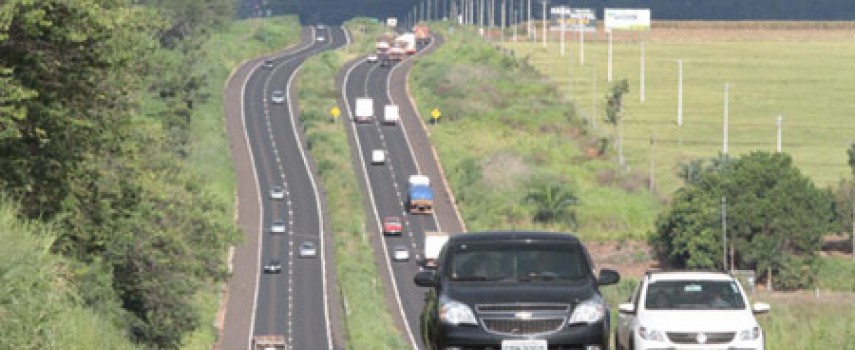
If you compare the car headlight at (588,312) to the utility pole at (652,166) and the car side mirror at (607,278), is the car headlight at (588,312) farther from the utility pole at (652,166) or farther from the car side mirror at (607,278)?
the utility pole at (652,166)

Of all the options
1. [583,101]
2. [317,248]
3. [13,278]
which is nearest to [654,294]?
[13,278]

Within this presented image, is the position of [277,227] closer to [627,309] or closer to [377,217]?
[377,217]

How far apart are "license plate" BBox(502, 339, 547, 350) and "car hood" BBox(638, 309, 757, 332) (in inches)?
129

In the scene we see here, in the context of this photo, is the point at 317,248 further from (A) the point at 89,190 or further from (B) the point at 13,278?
(B) the point at 13,278

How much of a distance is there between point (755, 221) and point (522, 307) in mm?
95463

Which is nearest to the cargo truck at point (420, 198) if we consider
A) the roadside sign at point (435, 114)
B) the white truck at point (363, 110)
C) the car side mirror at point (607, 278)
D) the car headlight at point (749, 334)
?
the roadside sign at point (435, 114)

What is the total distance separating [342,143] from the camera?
536ft

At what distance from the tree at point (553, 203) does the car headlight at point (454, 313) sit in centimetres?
11118

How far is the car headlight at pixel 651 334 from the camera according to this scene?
89.9 feet

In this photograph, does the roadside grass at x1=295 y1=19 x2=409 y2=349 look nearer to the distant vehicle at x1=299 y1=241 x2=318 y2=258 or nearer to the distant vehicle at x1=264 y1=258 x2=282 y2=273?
the distant vehicle at x1=299 y1=241 x2=318 y2=258

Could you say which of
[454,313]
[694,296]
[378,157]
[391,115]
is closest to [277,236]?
[378,157]

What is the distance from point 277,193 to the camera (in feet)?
484

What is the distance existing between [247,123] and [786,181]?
70.3m

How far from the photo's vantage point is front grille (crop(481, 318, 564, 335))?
81.7ft
